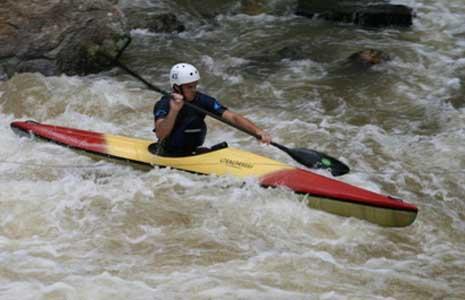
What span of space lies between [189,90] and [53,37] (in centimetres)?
393

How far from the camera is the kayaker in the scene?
545 cm

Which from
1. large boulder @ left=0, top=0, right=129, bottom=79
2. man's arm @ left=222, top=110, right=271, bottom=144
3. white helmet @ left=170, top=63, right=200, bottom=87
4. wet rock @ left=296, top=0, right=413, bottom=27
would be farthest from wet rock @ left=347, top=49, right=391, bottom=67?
white helmet @ left=170, top=63, right=200, bottom=87

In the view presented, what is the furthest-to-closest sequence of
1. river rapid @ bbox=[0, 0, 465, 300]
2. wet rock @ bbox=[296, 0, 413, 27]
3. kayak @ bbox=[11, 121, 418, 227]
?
wet rock @ bbox=[296, 0, 413, 27], kayak @ bbox=[11, 121, 418, 227], river rapid @ bbox=[0, 0, 465, 300]

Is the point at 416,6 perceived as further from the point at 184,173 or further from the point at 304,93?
the point at 184,173

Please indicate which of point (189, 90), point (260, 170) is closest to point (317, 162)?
point (260, 170)

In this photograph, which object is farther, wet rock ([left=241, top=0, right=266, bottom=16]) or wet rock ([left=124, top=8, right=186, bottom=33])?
wet rock ([left=241, top=0, right=266, bottom=16])

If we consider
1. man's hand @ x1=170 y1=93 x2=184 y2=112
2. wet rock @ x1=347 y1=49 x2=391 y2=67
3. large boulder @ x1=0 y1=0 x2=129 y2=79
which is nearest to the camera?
man's hand @ x1=170 y1=93 x2=184 y2=112

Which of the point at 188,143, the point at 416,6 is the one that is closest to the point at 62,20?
the point at 188,143

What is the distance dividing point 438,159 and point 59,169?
3793 millimetres

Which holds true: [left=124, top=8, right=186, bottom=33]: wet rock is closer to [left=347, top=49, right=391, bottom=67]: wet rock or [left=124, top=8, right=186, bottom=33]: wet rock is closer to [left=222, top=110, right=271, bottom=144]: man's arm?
[left=347, top=49, right=391, bottom=67]: wet rock

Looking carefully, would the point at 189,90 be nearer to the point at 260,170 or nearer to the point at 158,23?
the point at 260,170

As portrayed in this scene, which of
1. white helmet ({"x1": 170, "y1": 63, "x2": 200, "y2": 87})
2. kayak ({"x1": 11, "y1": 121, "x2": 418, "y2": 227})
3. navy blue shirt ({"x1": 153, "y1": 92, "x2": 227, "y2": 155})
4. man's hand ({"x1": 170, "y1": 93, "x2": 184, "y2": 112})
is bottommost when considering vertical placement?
kayak ({"x1": 11, "y1": 121, "x2": 418, "y2": 227})

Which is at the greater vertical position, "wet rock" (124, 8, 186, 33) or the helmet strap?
the helmet strap

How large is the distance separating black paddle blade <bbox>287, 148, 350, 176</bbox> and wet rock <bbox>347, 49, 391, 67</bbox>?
3787mm
